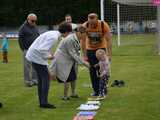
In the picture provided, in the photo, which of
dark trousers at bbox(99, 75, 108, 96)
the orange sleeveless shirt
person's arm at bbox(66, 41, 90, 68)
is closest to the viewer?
person's arm at bbox(66, 41, 90, 68)

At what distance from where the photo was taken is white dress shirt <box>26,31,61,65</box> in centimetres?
1094

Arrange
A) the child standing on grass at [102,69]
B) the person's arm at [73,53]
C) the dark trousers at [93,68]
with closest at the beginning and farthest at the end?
the person's arm at [73,53], the child standing on grass at [102,69], the dark trousers at [93,68]

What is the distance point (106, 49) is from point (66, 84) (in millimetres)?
1208

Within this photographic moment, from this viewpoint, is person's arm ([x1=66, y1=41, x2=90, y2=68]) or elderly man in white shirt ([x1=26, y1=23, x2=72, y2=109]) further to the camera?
person's arm ([x1=66, y1=41, x2=90, y2=68])

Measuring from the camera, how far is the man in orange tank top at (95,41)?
41.1 feet

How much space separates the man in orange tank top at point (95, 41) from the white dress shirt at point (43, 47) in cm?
164

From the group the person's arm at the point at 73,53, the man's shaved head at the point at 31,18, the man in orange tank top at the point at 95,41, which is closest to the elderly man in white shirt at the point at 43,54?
the person's arm at the point at 73,53

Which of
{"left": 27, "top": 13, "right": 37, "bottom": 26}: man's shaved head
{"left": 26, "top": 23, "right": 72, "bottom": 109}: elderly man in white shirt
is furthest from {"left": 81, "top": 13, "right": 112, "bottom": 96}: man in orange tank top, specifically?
{"left": 27, "top": 13, "right": 37, "bottom": 26}: man's shaved head

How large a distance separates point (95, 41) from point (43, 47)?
6.30 ft

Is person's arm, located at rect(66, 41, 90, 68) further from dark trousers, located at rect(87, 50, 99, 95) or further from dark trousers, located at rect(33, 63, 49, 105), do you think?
dark trousers, located at rect(33, 63, 49, 105)

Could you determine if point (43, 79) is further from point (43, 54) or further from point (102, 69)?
point (102, 69)

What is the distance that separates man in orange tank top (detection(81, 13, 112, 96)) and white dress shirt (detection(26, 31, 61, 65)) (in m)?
1.64

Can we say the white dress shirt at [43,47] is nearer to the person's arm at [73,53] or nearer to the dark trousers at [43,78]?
the dark trousers at [43,78]

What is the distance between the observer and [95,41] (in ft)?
41.5
